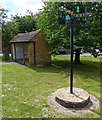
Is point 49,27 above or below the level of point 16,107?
above

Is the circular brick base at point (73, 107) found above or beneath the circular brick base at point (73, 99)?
beneath

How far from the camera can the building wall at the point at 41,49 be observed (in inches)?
408

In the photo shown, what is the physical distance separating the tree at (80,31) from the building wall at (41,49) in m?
0.96

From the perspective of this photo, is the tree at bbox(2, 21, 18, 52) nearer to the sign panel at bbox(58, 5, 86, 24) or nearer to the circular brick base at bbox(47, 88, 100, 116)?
the sign panel at bbox(58, 5, 86, 24)

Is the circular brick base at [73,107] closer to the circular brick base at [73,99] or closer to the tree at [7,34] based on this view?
the circular brick base at [73,99]

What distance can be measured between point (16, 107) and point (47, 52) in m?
7.86

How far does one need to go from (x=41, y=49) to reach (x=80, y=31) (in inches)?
158

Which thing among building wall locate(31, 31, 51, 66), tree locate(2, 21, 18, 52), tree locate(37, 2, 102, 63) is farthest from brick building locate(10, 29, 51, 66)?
tree locate(2, 21, 18, 52)

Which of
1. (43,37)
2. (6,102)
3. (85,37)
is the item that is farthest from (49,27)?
(6,102)

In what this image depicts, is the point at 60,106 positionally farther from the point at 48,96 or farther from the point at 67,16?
the point at 67,16

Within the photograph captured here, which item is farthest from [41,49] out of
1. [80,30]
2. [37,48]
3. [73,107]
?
[73,107]

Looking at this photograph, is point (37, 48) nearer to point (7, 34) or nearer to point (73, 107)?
point (7, 34)

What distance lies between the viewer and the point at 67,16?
4.09 metres

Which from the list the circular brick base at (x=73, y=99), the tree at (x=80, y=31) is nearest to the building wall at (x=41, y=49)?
the tree at (x=80, y=31)
